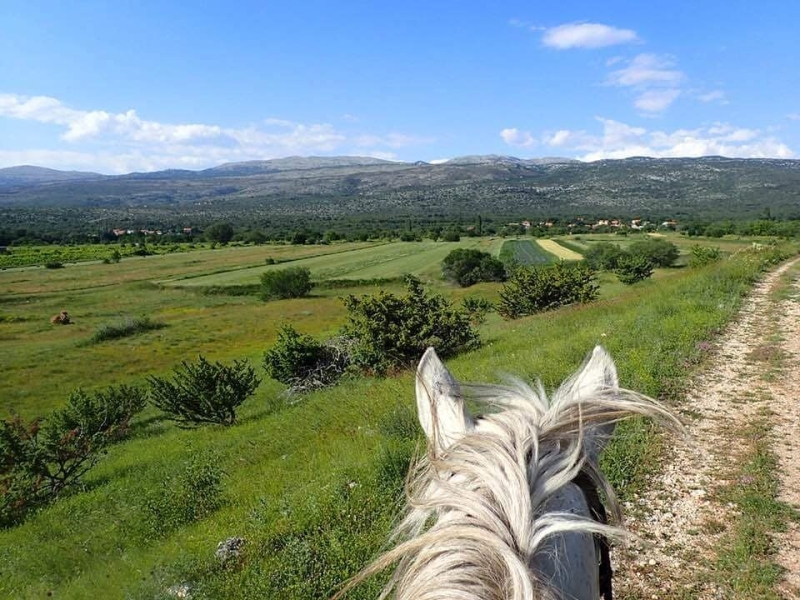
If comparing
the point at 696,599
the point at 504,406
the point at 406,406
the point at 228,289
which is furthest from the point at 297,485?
the point at 228,289

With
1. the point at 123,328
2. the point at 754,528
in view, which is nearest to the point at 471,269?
the point at 123,328

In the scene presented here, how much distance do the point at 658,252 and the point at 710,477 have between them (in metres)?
51.4

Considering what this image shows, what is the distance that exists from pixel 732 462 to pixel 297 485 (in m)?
4.29

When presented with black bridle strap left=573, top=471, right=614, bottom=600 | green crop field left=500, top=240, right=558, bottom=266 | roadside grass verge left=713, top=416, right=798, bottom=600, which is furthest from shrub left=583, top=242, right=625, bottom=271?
black bridle strap left=573, top=471, right=614, bottom=600

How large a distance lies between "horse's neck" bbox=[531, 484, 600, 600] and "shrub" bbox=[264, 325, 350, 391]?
1503 centimetres

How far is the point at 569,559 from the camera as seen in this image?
4.05ft

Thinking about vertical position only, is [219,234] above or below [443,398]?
below

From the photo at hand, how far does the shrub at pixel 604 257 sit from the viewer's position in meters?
49.7

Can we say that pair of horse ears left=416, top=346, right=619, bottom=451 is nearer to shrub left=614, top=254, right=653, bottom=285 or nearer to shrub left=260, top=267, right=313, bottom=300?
shrub left=614, top=254, right=653, bottom=285

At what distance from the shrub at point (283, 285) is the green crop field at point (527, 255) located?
77.3 feet

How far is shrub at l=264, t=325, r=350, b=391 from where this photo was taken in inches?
649

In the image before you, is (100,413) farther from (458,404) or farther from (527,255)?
(527,255)

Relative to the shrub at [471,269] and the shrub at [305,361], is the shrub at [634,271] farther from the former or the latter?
the shrub at [305,361]

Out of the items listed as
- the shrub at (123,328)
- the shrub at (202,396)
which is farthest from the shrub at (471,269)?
the shrub at (202,396)
